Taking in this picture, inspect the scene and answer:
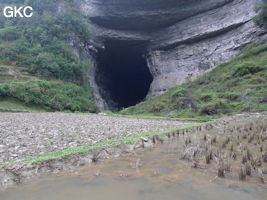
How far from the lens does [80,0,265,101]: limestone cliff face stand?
138 ft

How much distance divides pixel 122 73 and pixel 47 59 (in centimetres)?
2533

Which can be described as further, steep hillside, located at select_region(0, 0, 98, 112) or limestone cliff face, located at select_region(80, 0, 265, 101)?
limestone cliff face, located at select_region(80, 0, 265, 101)

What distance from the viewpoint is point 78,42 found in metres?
50.1

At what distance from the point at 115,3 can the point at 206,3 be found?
1843cm

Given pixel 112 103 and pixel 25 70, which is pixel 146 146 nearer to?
pixel 25 70

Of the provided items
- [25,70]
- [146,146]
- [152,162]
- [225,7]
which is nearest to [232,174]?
[152,162]

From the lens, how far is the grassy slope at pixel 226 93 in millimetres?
24406

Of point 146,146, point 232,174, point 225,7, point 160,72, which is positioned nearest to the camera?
point 232,174

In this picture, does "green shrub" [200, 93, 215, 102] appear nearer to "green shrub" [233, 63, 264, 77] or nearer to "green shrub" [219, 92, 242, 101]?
"green shrub" [219, 92, 242, 101]

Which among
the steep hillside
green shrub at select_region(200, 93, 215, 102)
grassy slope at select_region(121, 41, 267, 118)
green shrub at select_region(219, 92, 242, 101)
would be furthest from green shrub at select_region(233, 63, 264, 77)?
the steep hillside

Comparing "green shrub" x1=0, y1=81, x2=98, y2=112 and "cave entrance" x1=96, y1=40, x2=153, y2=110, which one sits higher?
"cave entrance" x1=96, y1=40, x2=153, y2=110

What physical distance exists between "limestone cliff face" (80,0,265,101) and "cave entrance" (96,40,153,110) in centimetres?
339

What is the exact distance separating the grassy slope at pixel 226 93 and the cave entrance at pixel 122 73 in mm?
21144

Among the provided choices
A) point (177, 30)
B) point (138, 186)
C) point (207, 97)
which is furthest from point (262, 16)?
point (138, 186)
